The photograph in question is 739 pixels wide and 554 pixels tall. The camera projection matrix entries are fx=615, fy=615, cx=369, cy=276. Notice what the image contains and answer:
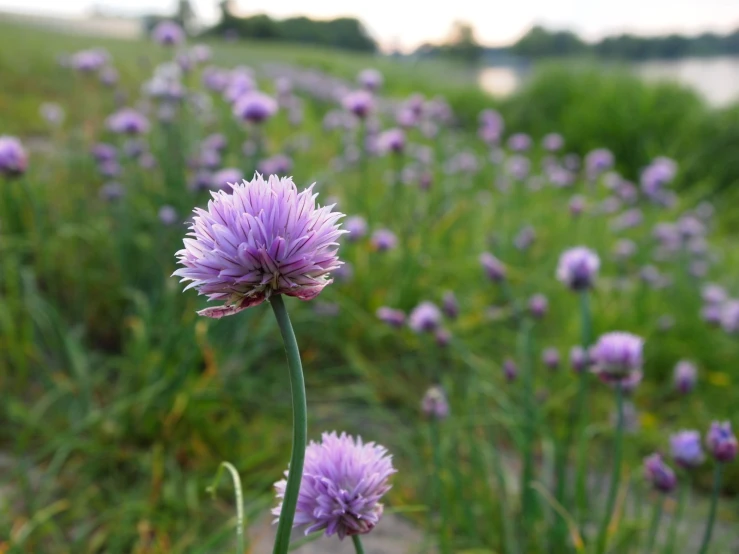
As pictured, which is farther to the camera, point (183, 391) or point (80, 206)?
point (80, 206)

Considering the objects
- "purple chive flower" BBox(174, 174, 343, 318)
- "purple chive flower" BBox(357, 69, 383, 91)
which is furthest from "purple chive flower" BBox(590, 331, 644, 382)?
"purple chive flower" BBox(357, 69, 383, 91)

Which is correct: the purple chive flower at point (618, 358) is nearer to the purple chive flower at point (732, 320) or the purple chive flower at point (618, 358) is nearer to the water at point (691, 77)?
the purple chive flower at point (732, 320)

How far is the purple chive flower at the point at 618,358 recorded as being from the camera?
1.10 meters

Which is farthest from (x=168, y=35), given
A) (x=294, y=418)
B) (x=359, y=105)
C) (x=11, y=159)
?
(x=294, y=418)

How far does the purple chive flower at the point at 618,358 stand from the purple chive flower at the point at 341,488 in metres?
0.62

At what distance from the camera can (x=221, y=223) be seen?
0.54m

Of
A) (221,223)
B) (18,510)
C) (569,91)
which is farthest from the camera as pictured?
(569,91)

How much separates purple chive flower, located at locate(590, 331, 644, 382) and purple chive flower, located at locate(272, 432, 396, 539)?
2.04ft

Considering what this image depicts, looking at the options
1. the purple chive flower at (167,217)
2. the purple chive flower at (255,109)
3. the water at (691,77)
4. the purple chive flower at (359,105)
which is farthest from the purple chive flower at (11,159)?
the water at (691,77)

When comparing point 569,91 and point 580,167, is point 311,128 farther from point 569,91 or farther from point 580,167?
point 569,91

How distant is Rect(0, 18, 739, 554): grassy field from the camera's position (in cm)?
152

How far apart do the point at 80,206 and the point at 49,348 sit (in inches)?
29.1

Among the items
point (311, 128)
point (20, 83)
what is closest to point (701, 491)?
point (311, 128)

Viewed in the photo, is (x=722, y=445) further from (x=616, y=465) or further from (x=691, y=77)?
(x=691, y=77)
